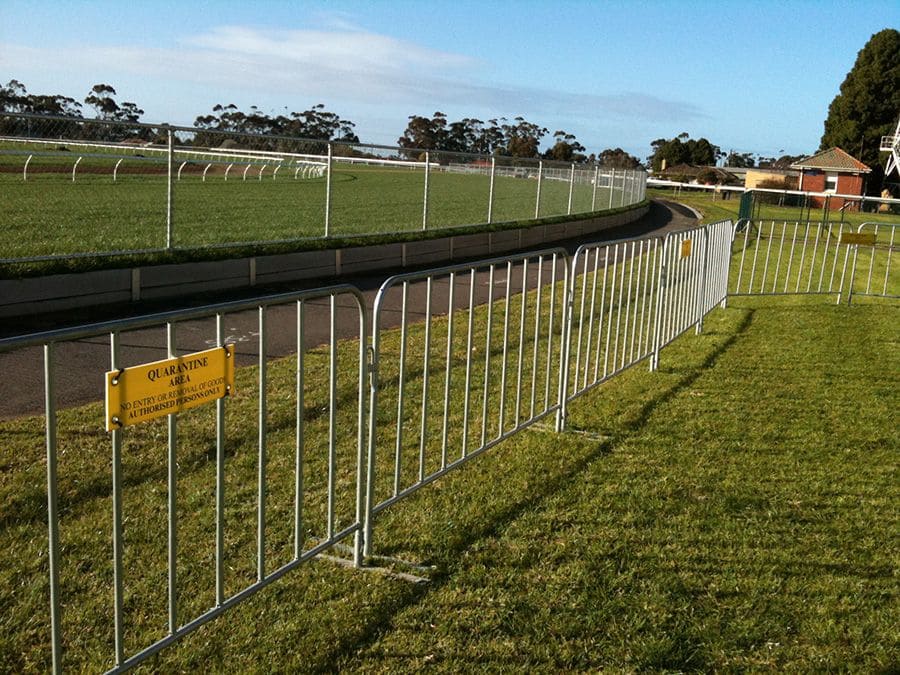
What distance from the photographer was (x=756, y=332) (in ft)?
36.8

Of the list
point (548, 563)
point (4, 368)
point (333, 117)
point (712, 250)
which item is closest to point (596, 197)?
point (712, 250)

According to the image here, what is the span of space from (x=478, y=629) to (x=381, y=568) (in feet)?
2.30

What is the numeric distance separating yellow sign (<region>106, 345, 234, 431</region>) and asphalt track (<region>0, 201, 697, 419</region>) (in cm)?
341

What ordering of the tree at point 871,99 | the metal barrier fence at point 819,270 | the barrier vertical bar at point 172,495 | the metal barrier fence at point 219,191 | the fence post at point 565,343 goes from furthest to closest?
the tree at point 871,99, the metal barrier fence at point 819,270, the metal barrier fence at point 219,191, the fence post at point 565,343, the barrier vertical bar at point 172,495

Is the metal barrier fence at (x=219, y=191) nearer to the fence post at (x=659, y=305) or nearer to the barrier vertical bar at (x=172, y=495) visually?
the fence post at (x=659, y=305)

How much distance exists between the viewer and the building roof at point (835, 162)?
232 feet

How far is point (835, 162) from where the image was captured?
71875 millimetres

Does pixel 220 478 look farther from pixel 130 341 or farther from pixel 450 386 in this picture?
pixel 130 341

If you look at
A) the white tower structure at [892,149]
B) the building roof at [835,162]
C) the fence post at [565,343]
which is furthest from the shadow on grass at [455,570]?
the building roof at [835,162]

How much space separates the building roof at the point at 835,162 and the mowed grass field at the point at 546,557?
7167cm

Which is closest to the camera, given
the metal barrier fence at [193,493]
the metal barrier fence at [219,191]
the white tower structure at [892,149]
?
the metal barrier fence at [193,493]

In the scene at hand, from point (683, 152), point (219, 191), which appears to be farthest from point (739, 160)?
point (219, 191)

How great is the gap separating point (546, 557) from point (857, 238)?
10.3 meters

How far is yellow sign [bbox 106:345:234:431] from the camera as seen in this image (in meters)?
2.79
